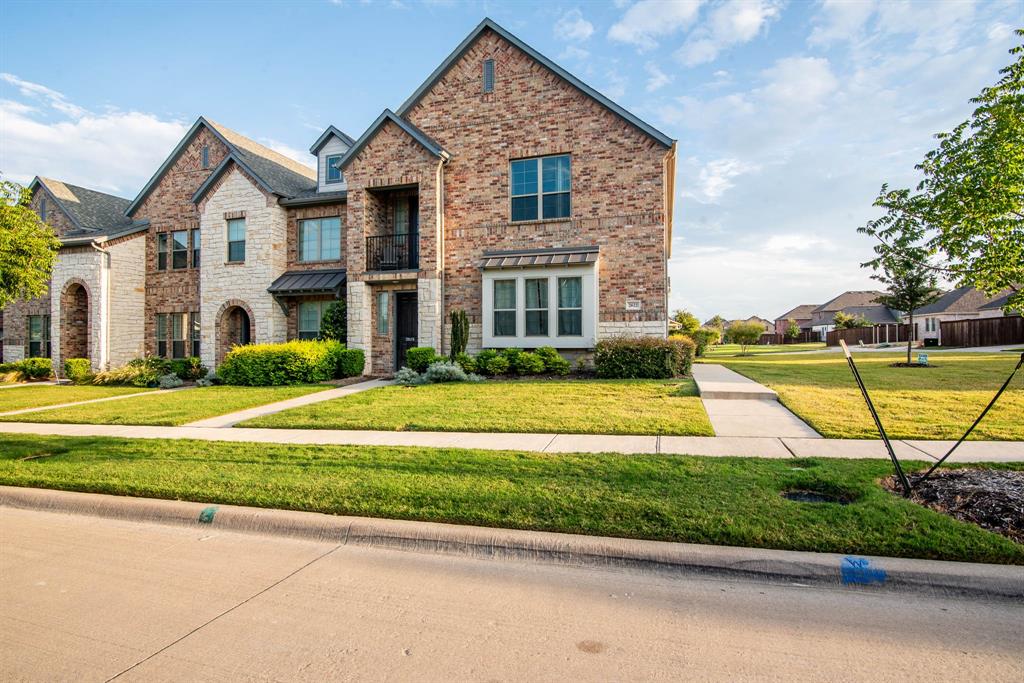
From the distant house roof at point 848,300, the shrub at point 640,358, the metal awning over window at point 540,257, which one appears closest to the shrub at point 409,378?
the metal awning over window at point 540,257

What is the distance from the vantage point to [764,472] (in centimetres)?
561

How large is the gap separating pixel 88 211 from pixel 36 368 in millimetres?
7393

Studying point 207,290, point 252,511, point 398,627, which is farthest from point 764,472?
point 207,290

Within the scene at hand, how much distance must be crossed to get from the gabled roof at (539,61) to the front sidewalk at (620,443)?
10757 millimetres

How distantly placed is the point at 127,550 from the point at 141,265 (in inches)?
832

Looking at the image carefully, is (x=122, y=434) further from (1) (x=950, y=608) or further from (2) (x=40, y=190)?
(2) (x=40, y=190)

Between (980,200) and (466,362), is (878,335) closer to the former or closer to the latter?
(466,362)

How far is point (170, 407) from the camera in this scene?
11844 millimetres

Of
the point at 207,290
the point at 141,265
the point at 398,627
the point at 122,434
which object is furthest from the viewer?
the point at 141,265

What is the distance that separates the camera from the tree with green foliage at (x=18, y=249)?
11789 mm

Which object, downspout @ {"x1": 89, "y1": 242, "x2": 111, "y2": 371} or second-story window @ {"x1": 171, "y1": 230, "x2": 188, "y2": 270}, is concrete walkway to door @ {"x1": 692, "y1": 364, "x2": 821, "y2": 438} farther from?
downspout @ {"x1": 89, "y1": 242, "x2": 111, "y2": 371}

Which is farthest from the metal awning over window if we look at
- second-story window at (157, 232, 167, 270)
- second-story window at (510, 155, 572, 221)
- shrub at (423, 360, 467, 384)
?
second-story window at (157, 232, 167, 270)

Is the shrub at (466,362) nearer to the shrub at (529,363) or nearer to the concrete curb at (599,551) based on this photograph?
the shrub at (529,363)

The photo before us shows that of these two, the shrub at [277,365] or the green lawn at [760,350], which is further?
the green lawn at [760,350]
